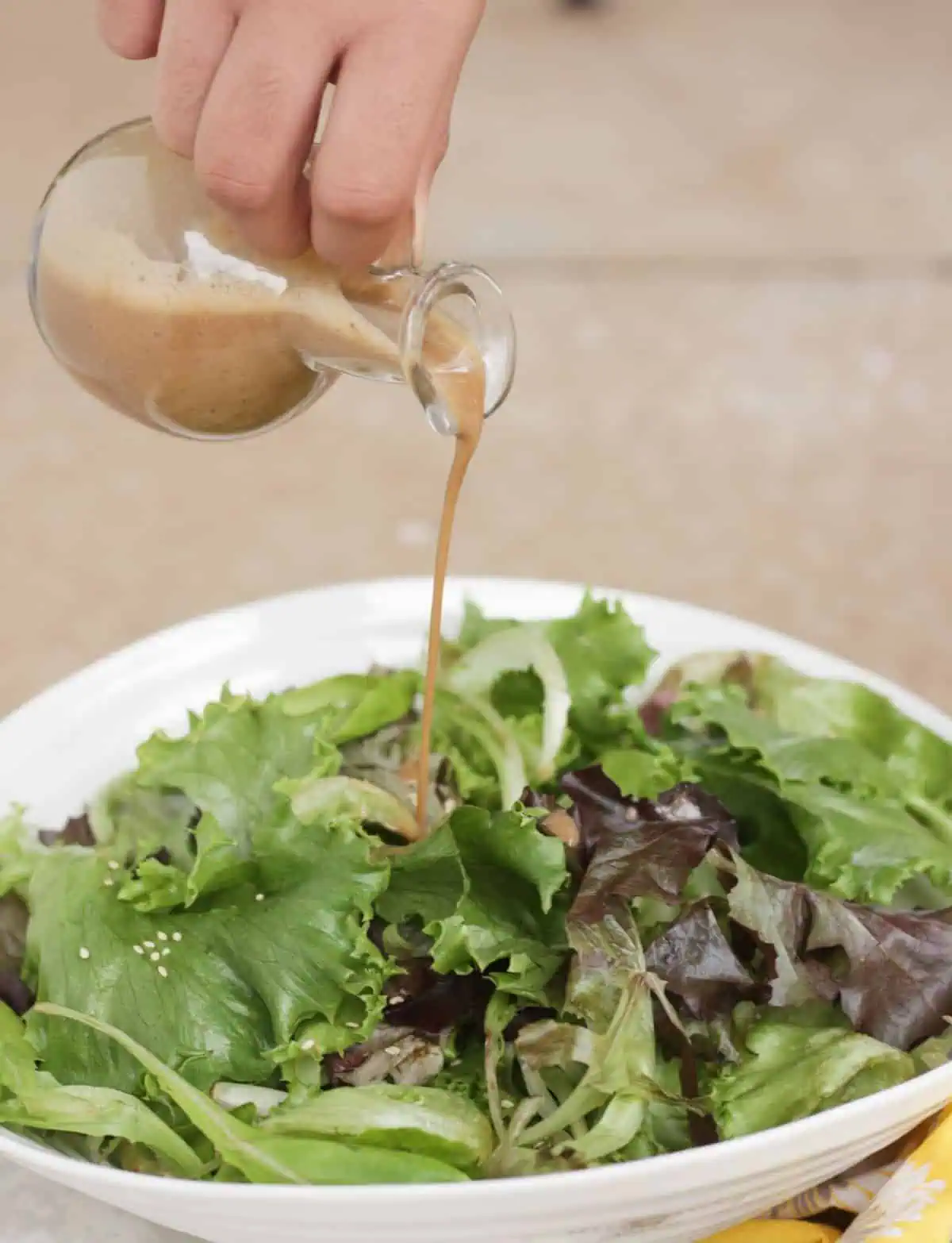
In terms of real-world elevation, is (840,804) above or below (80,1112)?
above

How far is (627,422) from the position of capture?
1.67 meters

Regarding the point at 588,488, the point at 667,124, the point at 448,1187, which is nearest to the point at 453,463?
the point at 448,1187

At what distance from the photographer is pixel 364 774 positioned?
838 millimetres

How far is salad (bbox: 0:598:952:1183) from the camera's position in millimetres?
626

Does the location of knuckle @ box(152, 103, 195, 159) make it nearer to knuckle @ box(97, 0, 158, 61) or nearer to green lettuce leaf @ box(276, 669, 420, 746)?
knuckle @ box(97, 0, 158, 61)

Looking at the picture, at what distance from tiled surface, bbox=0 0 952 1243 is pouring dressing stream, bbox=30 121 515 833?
689mm

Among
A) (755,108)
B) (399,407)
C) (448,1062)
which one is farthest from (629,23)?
(448,1062)

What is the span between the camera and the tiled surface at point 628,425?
144 centimetres

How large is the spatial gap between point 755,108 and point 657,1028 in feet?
7.09

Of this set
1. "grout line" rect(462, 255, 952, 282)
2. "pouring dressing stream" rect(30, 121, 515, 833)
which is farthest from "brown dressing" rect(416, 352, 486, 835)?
"grout line" rect(462, 255, 952, 282)

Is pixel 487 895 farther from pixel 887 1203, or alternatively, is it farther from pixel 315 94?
pixel 315 94

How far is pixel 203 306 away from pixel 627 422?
1.07m

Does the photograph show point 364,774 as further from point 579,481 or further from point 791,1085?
point 579,481

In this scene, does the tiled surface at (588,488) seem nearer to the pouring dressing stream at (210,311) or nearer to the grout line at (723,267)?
the grout line at (723,267)
